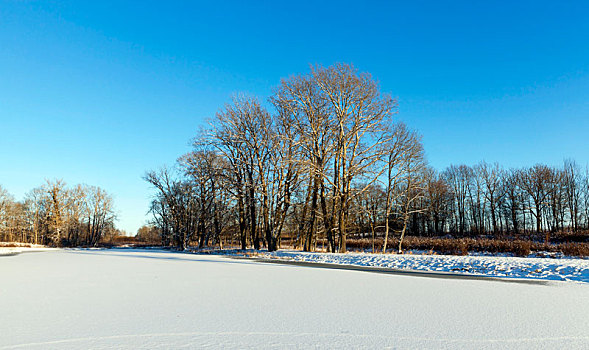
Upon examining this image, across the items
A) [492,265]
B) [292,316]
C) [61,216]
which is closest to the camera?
[292,316]

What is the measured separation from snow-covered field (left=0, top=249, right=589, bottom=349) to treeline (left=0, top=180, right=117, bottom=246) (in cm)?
5326

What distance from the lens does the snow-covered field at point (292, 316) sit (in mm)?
3865

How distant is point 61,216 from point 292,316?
6049 cm

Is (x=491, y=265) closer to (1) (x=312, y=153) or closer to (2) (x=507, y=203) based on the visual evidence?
(1) (x=312, y=153)

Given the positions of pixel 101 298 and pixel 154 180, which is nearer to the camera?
pixel 101 298

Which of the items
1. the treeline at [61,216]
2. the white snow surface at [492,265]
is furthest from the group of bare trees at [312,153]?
the treeline at [61,216]

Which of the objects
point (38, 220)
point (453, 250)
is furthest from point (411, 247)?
point (38, 220)

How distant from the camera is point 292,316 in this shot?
16.8ft

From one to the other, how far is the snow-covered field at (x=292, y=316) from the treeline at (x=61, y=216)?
53256 mm

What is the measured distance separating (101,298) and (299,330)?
15.3 ft

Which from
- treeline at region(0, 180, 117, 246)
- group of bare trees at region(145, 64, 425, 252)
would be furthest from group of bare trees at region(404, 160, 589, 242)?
treeline at region(0, 180, 117, 246)

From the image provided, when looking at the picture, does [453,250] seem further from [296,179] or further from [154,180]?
[154,180]

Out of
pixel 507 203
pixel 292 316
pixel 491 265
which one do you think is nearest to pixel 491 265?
pixel 491 265

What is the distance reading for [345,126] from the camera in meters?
22.8
